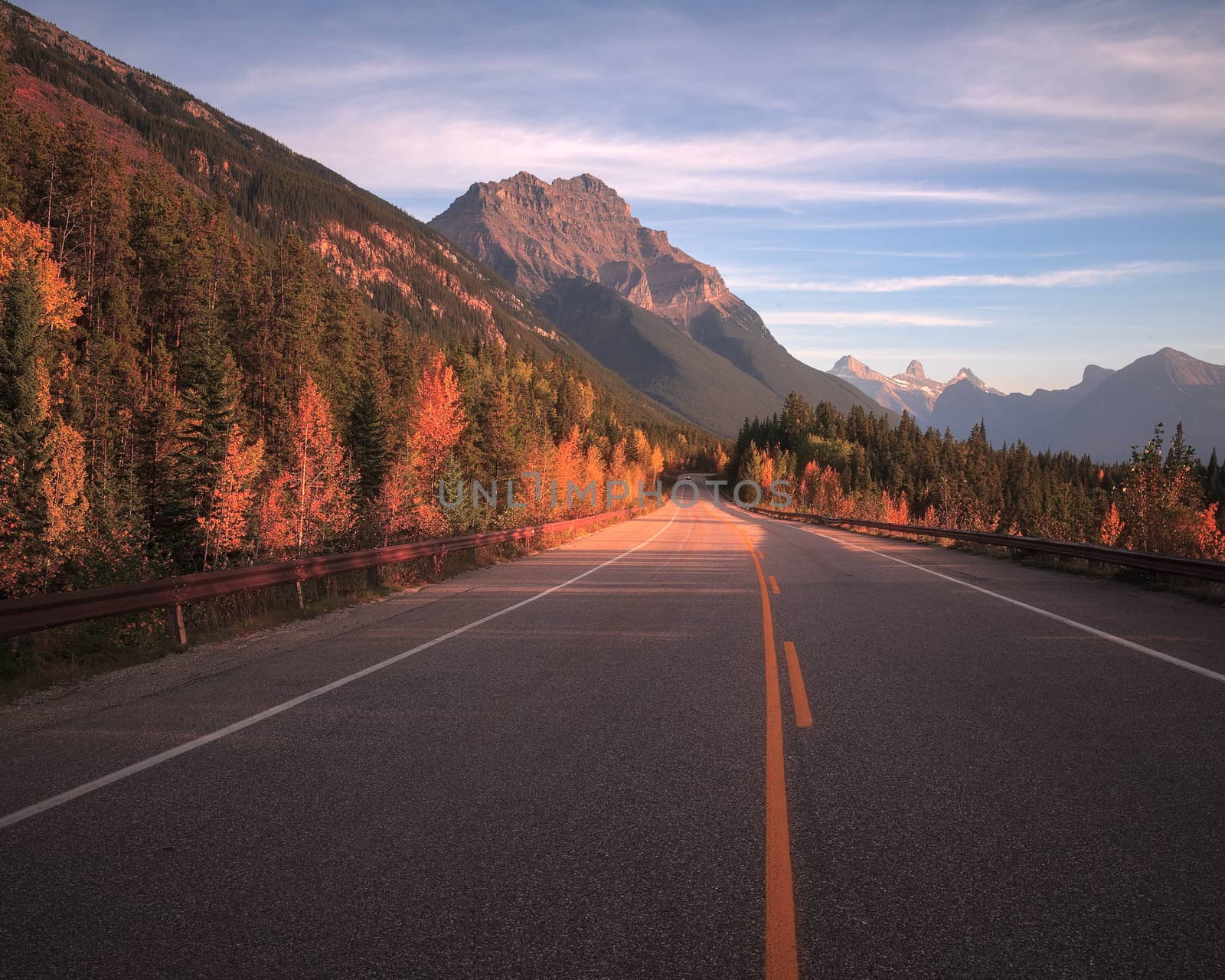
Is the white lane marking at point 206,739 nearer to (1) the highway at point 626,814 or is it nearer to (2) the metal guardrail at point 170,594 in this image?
(1) the highway at point 626,814

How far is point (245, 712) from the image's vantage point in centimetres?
587

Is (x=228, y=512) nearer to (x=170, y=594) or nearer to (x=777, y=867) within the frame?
(x=170, y=594)

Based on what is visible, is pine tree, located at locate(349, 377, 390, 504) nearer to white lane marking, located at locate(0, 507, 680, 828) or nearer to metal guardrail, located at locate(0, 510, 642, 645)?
metal guardrail, located at locate(0, 510, 642, 645)

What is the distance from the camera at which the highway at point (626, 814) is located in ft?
9.04

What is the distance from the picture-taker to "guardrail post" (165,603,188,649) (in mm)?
8633

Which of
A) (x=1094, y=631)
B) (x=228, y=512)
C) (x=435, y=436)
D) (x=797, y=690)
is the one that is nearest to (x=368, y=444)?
(x=435, y=436)

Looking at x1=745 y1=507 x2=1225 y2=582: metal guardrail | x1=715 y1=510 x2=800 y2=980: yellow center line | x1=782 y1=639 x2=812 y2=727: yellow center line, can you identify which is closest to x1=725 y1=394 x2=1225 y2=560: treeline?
x1=745 y1=507 x2=1225 y2=582: metal guardrail

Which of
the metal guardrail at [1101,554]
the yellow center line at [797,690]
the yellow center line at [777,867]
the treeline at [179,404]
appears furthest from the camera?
the treeline at [179,404]

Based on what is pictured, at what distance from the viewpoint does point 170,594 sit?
859 centimetres

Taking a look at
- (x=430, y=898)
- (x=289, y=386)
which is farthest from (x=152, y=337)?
(x=430, y=898)

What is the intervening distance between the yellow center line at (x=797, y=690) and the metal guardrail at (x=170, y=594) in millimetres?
7323

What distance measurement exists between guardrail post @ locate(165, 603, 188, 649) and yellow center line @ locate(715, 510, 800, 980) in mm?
7379

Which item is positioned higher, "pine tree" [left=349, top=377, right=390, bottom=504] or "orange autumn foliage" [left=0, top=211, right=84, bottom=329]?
"orange autumn foliage" [left=0, top=211, right=84, bottom=329]

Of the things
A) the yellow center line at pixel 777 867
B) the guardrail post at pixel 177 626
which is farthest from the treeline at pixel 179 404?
the yellow center line at pixel 777 867
